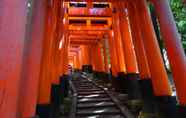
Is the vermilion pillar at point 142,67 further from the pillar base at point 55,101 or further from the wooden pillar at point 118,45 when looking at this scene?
the wooden pillar at point 118,45

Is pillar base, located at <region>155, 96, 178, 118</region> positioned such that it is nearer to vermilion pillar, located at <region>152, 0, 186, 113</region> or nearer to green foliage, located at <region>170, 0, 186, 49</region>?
vermilion pillar, located at <region>152, 0, 186, 113</region>

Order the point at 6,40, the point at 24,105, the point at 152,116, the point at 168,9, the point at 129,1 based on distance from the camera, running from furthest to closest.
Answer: the point at 129,1 < the point at 152,116 < the point at 168,9 < the point at 24,105 < the point at 6,40

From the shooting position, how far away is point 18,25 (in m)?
3.31

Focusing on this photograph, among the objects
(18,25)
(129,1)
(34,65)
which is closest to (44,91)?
(34,65)

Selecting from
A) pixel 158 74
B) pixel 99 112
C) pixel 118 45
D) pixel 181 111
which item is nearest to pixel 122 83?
pixel 118 45

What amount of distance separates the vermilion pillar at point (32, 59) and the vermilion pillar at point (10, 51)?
130 centimetres

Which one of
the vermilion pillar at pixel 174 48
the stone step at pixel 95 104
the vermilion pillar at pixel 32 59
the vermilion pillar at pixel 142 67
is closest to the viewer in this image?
the vermilion pillar at pixel 32 59

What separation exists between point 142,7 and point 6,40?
6020 mm

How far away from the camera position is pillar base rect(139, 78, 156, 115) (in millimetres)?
7511

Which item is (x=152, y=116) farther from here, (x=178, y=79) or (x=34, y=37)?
(x=34, y=37)

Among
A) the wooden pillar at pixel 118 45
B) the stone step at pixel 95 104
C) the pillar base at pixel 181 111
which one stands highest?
the wooden pillar at pixel 118 45

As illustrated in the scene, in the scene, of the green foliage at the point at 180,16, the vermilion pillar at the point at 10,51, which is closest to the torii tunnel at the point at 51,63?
the vermilion pillar at the point at 10,51

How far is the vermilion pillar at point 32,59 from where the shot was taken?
4.78 metres

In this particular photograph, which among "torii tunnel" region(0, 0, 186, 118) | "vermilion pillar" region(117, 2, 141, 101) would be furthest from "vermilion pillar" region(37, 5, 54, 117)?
"vermilion pillar" region(117, 2, 141, 101)
